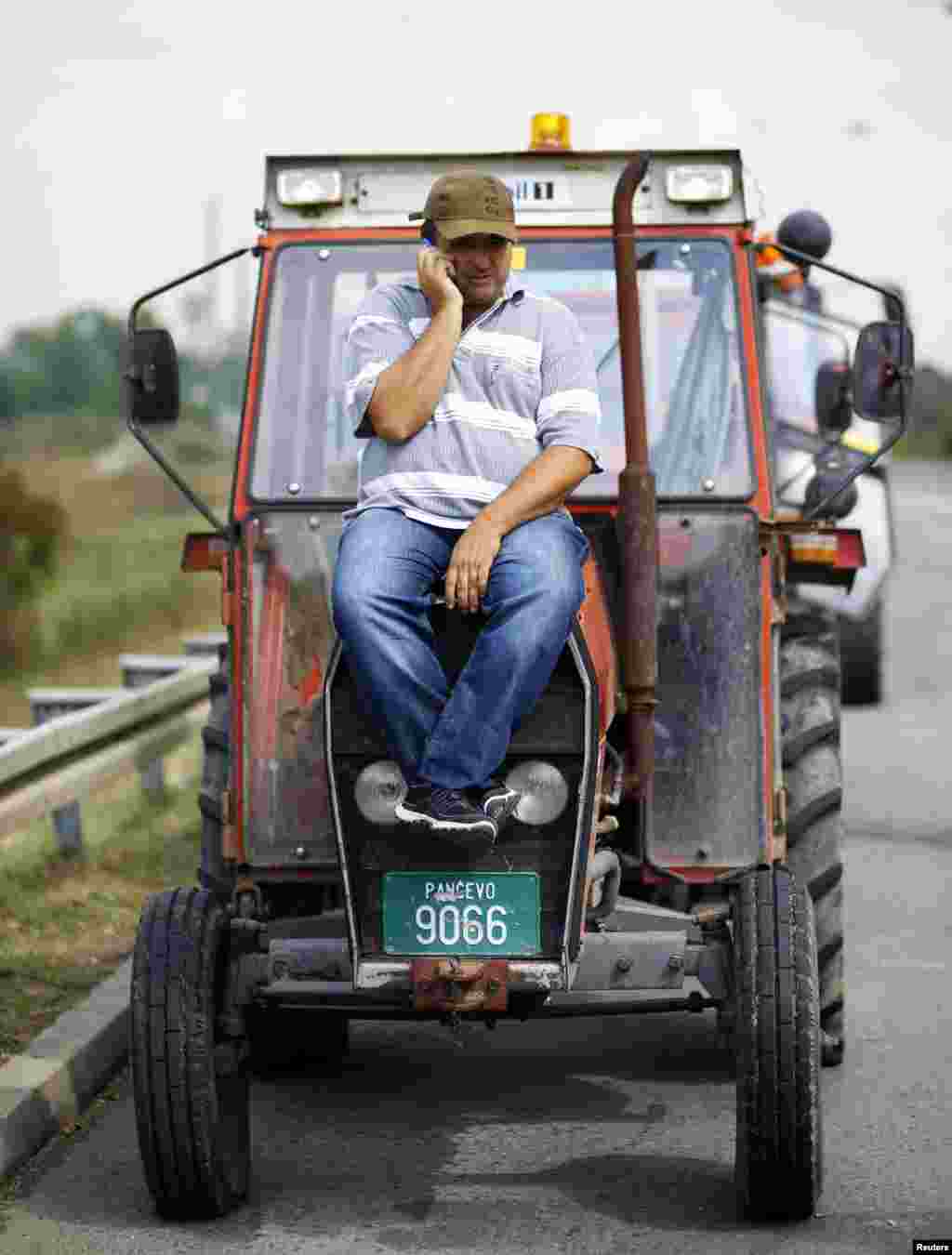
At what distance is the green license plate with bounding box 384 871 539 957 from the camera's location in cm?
597

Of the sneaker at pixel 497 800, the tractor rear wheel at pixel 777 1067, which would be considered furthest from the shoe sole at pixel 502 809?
the tractor rear wheel at pixel 777 1067

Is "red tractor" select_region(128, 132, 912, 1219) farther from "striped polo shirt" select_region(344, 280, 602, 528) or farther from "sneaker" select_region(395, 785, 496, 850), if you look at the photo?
"striped polo shirt" select_region(344, 280, 602, 528)

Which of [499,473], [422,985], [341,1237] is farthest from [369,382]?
[341,1237]

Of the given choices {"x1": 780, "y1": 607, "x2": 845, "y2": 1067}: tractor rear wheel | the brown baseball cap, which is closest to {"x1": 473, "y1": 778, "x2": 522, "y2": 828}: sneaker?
the brown baseball cap

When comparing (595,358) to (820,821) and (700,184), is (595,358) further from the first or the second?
(820,821)

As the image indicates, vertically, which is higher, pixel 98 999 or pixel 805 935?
pixel 805 935

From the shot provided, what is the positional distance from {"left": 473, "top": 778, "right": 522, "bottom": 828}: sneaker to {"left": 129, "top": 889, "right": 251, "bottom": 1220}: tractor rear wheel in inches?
33.9

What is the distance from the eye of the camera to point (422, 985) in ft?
19.5

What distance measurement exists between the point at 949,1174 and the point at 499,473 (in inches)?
86.7

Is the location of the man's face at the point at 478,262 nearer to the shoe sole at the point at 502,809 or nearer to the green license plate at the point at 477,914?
the shoe sole at the point at 502,809

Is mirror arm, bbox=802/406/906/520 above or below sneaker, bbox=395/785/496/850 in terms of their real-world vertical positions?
above

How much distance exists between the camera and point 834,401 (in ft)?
31.1

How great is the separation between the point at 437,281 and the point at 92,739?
4.79m

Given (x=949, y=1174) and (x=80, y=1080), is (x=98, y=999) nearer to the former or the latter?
(x=80, y=1080)
